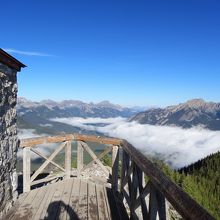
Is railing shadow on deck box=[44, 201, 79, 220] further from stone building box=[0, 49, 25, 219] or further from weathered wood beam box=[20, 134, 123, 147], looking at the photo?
weathered wood beam box=[20, 134, 123, 147]

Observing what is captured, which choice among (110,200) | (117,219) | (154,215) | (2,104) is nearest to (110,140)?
(110,200)

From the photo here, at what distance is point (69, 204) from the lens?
26.7ft

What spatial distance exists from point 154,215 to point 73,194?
452cm

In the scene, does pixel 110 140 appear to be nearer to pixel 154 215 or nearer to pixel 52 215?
pixel 52 215

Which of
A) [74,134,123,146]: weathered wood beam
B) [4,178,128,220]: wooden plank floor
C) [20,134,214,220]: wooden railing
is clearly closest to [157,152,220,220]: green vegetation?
[74,134,123,146]: weathered wood beam

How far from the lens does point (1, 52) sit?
259 inches

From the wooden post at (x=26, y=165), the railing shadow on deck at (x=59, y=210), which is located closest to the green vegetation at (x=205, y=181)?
the wooden post at (x=26, y=165)

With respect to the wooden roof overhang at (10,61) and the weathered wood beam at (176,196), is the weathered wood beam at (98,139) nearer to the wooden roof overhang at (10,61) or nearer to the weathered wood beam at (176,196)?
the wooden roof overhang at (10,61)

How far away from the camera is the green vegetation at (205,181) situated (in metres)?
52.5

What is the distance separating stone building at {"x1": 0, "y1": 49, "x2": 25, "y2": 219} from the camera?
7049 mm

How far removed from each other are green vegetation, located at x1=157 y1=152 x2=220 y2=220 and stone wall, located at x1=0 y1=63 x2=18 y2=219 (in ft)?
145

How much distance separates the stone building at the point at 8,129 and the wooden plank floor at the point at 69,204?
0.46m

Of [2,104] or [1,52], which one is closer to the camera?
[1,52]

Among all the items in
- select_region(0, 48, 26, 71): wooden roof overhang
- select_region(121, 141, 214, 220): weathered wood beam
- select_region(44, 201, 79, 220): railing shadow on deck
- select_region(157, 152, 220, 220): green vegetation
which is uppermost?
select_region(0, 48, 26, 71): wooden roof overhang
